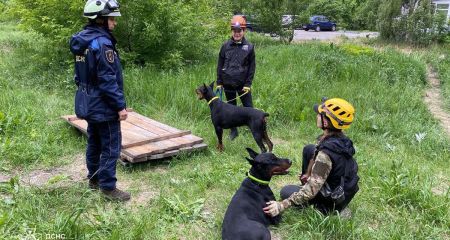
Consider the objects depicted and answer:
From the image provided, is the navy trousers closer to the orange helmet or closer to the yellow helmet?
the yellow helmet

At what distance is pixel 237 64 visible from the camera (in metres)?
5.99

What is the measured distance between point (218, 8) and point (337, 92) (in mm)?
7430

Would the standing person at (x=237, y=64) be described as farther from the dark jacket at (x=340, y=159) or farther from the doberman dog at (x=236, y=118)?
the dark jacket at (x=340, y=159)

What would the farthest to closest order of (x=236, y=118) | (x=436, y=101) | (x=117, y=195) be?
(x=436, y=101) < (x=236, y=118) < (x=117, y=195)

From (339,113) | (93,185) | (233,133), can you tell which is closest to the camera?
(339,113)

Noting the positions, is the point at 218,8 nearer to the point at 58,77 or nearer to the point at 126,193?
the point at 58,77

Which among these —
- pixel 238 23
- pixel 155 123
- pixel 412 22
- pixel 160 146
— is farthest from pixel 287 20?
pixel 160 146

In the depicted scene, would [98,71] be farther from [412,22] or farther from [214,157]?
[412,22]

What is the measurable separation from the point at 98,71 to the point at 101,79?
3.2 inches

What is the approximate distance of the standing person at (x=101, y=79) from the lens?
11.9ft

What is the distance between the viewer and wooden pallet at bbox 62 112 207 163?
200 inches

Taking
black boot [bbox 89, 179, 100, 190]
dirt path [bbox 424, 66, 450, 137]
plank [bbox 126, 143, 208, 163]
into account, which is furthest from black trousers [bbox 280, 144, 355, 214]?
dirt path [bbox 424, 66, 450, 137]

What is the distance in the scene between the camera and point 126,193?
4324 millimetres

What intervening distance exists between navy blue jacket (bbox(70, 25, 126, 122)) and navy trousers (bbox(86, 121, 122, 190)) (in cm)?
17
